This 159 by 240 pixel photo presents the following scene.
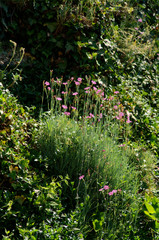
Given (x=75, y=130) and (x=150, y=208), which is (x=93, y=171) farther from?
(x=150, y=208)

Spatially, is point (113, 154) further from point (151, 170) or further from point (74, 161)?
point (151, 170)

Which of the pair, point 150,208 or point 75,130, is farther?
point 75,130

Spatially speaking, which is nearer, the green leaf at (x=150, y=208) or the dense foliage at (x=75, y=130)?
the dense foliage at (x=75, y=130)

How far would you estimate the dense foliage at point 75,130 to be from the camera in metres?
2.77

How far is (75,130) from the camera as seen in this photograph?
136 inches

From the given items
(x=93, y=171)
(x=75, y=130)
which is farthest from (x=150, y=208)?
(x=75, y=130)

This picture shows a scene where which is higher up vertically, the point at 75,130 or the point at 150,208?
the point at 75,130

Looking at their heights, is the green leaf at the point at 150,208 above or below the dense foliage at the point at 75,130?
below

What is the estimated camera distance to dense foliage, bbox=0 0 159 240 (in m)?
2.77

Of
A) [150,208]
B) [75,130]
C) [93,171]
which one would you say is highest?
[75,130]

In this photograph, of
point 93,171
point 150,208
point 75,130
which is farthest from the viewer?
point 75,130

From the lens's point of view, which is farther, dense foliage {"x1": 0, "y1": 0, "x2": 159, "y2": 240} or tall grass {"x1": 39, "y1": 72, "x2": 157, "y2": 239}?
tall grass {"x1": 39, "y1": 72, "x2": 157, "y2": 239}

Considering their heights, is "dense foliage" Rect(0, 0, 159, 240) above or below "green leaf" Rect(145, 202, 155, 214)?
above

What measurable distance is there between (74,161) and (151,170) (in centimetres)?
129
